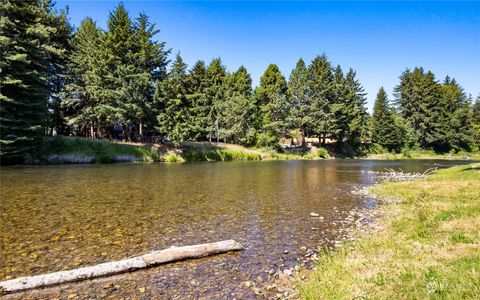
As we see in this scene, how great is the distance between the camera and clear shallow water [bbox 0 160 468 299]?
6434 mm

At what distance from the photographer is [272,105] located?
65.8m

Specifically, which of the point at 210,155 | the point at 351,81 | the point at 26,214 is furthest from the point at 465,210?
the point at 351,81

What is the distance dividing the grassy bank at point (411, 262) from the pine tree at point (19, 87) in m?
33.7

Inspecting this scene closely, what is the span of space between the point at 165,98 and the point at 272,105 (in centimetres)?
2758

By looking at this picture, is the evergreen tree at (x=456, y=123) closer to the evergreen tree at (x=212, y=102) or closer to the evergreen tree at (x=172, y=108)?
the evergreen tree at (x=212, y=102)

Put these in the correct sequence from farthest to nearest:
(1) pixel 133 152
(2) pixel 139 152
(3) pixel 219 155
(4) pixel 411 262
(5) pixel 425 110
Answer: (5) pixel 425 110 < (3) pixel 219 155 < (2) pixel 139 152 < (1) pixel 133 152 < (4) pixel 411 262

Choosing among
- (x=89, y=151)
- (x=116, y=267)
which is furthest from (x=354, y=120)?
(x=116, y=267)

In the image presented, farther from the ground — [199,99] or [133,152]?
[199,99]

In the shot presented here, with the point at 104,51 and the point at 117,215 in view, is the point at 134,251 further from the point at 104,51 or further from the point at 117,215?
the point at 104,51

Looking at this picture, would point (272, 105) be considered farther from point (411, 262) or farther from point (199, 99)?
point (411, 262)

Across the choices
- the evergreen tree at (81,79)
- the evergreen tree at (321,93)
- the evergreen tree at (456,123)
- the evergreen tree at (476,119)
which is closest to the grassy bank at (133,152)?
the evergreen tree at (81,79)

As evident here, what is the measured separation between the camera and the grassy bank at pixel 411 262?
194 inches

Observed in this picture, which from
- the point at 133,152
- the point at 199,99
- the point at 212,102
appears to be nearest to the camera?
the point at 133,152

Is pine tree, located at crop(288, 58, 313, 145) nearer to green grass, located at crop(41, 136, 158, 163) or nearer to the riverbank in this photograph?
the riverbank
